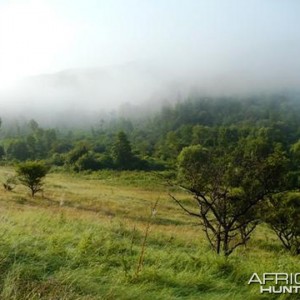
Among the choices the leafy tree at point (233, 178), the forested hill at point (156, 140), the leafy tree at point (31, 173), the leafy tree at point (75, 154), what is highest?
the leafy tree at point (233, 178)

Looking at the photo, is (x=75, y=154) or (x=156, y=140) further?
(x=156, y=140)

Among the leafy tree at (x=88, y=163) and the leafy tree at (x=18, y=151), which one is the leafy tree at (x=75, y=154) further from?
the leafy tree at (x=18, y=151)

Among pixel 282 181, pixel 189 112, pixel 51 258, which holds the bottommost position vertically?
pixel 189 112

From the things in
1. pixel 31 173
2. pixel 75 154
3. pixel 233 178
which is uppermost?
pixel 233 178

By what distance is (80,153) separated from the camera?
92.8 meters

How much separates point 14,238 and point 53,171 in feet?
273

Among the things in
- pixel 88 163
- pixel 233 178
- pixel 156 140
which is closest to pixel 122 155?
pixel 88 163

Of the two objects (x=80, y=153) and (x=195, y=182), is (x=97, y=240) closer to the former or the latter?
(x=195, y=182)

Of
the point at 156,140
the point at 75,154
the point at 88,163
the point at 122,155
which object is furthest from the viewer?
the point at 156,140

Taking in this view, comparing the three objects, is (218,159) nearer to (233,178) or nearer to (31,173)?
(233,178)

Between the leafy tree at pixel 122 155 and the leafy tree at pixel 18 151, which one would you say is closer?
the leafy tree at pixel 122 155

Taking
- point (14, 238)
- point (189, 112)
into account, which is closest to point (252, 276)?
point (14, 238)

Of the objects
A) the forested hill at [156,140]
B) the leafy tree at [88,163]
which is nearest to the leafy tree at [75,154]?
the forested hill at [156,140]

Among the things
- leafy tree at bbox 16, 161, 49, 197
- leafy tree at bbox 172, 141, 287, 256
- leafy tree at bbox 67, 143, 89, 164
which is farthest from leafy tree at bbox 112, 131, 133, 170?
leafy tree at bbox 172, 141, 287, 256
